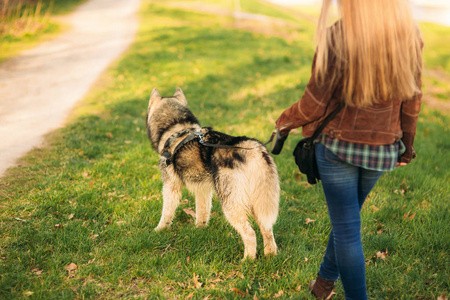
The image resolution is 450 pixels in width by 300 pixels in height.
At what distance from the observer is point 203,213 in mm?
3842

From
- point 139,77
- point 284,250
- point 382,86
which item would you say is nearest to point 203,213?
point 284,250

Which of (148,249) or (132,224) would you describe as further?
(132,224)

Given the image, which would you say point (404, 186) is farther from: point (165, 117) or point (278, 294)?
point (165, 117)

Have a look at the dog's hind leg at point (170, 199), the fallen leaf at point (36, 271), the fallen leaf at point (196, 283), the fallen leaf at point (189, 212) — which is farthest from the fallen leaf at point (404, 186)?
the fallen leaf at point (36, 271)

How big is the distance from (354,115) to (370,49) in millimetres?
400

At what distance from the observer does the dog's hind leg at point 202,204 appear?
3613mm

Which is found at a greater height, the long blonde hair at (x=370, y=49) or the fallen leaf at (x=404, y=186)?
the long blonde hair at (x=370, y=49)

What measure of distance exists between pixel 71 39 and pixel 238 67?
714 cm

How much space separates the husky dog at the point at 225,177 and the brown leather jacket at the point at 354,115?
106 centimetres

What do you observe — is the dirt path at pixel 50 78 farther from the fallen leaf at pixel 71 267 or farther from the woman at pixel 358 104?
the woman at pixel 358 104

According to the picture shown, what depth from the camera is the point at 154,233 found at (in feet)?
11.7

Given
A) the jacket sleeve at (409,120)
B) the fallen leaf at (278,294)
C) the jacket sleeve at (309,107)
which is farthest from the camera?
the fallen leaf at (278,294)

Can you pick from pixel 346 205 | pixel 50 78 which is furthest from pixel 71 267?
pixel 50 78

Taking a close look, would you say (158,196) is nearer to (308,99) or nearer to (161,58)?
(308,99)
